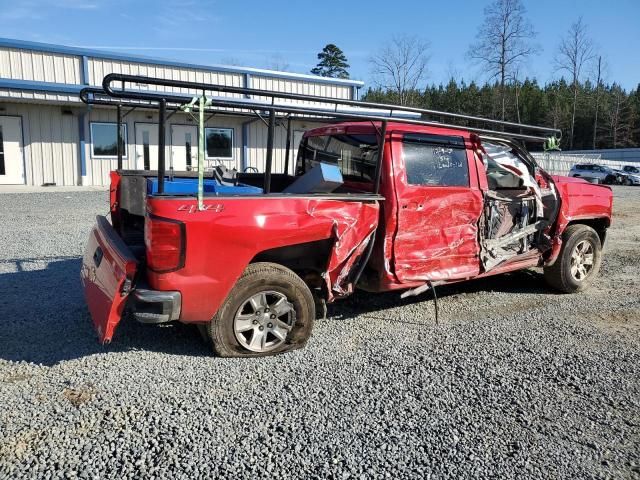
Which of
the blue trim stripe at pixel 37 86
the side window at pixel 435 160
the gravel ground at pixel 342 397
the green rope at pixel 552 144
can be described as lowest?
the gravel ground at pixel 342 397

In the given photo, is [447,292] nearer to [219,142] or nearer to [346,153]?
[346,153]

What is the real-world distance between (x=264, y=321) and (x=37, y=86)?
54.3 ft

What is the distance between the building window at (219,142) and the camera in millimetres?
21734

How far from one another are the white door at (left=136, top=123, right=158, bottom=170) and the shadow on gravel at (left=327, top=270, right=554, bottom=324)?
1637 cm

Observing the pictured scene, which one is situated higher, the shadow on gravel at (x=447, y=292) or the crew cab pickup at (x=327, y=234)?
the crew cab pickup at (x=327, y=234)

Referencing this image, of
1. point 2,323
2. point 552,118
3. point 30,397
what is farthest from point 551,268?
point 552,118

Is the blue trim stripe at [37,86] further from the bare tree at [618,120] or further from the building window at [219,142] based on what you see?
the bare tree at [618,120]

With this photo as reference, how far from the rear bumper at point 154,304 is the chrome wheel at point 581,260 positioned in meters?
4.85

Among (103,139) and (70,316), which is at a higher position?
(103,139)

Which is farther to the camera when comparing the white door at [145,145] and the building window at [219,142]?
the building window at [219,142]

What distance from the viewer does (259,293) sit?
3.98m

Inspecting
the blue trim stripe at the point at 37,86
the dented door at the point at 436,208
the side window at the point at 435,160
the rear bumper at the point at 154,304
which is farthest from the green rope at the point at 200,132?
the blue trim stripe at the point at 37,86

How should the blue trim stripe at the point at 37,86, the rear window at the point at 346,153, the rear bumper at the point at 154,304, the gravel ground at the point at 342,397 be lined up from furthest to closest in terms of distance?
the blue trim stripe at the point at 37,86 < the rear window at the point at 346,153 < the rear bumper at the point at 154,304 < the gravel ground at the point at 342,397

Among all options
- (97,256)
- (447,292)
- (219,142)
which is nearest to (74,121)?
(219,142)
